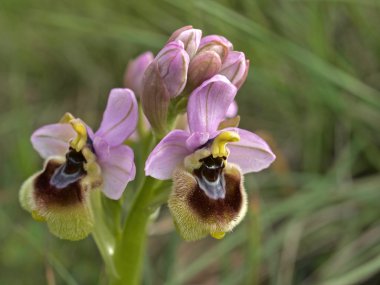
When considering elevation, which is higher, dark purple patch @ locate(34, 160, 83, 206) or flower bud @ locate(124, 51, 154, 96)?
flower bud @ locate(124, 51, 154, 96)

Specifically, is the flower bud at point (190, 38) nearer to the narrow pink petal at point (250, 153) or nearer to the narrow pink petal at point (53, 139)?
the narrow pink petal at point (250, 153)

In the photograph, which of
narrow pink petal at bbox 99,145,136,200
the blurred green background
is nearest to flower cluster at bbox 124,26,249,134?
narrow pink petal at bbox 99,145,136,200

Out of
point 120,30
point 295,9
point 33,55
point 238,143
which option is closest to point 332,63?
point 295,9

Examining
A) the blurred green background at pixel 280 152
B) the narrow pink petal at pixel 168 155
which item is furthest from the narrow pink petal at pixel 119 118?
the blurred green background at pixel 280 152

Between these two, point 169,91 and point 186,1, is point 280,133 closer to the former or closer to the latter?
point 186,1

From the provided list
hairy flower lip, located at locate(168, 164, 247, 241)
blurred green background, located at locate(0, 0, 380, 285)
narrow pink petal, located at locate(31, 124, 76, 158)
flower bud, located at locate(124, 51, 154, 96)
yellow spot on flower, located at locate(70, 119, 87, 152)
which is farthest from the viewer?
blurred green background, located at locate(0, 0, 380, 285)

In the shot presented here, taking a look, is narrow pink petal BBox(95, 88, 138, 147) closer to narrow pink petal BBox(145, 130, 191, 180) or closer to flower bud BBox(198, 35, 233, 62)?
narrow pink petal BBox(145, 130, 191, 180)

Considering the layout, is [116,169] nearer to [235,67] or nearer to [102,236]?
[102,236]
